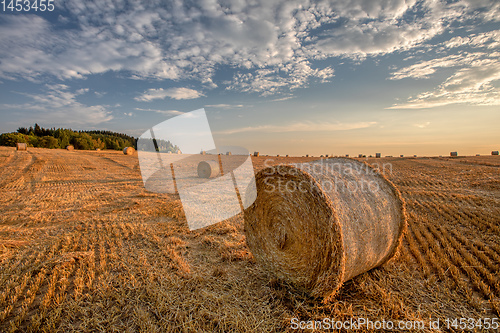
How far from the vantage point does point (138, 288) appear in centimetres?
361

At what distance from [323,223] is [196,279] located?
2168mm

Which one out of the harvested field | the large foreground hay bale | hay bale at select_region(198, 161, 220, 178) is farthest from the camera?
hay bale at select_region(198, 161, 220, 178)

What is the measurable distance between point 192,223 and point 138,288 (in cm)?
305

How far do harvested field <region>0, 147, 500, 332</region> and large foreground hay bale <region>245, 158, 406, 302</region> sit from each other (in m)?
0.34

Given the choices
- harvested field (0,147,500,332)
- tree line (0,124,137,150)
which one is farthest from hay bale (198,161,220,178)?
tree line (0,124,137,150)

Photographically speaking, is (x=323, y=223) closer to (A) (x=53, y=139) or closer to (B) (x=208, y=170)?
(B) (x=208, y=170)

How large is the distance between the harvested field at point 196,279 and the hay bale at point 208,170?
886 cm

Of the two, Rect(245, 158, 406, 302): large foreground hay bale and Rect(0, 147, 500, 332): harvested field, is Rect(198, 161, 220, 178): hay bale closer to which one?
Rect(0, 147, 500, 332): harvested field

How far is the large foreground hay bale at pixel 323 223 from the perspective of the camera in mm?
3195

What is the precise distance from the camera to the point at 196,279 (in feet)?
12.5

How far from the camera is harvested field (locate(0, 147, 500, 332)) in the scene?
3002 mm

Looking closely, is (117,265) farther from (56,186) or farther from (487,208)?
(56,186)

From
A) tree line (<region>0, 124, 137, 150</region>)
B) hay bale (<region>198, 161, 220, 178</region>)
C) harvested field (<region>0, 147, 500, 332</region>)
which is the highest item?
tree line (<region>0, 124, 137, 150</region>)

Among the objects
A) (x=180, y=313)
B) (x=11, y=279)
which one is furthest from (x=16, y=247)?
(x=180, y=313)
